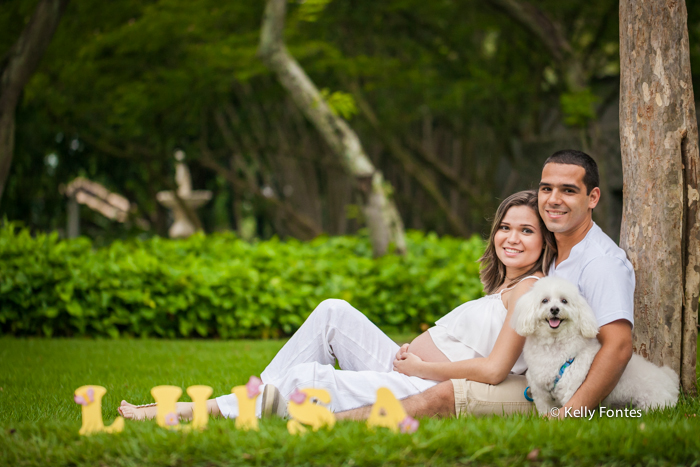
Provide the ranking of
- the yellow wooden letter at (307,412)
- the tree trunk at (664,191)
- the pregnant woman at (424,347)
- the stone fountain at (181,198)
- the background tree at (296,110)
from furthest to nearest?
the stone fountain at (181,198) < the background tree at (296,110) < the tree trunk at (664,191) < the pregnant woman at (424,347) < the yellow wooden letter at (307,412)

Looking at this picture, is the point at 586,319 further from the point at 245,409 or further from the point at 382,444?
the point at 245,409

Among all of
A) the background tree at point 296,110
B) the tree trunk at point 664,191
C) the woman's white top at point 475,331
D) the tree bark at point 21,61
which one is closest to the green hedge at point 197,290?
the tree bark at point 21,61

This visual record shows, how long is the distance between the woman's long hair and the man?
2.5 inches

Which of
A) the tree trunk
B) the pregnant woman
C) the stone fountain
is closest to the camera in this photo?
the pregnant woman

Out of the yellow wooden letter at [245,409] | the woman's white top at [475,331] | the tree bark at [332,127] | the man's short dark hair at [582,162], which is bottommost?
the yellow wooden letter at [245,409]

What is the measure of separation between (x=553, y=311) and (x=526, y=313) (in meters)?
0.11

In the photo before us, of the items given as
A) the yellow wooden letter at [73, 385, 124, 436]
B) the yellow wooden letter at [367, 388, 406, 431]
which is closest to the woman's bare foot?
the yellow wooden letter at [73, 385, 124, 436]

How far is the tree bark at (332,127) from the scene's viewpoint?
7246 mm

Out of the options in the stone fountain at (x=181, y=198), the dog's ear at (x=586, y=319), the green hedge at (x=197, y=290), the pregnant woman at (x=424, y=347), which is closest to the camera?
the dog's ear at (x=586, y=319)

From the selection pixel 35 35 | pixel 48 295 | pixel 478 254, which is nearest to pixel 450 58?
pixel 478 254

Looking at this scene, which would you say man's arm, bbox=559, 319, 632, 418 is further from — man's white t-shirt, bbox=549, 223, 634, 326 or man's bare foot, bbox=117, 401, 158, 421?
man's bare foot, bbox=117, 401, 158, 421

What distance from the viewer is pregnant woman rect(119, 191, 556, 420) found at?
2.88 meters

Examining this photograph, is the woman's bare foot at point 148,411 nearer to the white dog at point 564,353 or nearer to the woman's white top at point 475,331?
the woman's white top at point 475,331

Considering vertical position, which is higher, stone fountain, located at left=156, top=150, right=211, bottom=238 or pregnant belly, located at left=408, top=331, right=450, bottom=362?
stone fountain, located at left=156, top=150, right=211, bottom=238
